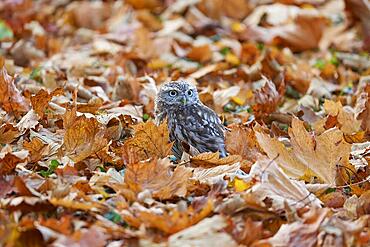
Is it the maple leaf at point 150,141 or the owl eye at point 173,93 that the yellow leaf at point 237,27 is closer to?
the owl eye at point 173,93

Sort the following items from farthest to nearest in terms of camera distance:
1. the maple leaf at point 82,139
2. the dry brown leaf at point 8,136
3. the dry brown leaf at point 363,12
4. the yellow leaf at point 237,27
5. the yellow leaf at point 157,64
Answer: the yellow leaf at point 237,27, the dry brown leaf at point 363,12, the yellow leaf at point 157,64, the dry brown leaf at point 8,136, the maple leaf at point 82,139

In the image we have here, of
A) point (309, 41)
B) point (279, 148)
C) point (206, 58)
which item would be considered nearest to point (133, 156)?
point (279, 148)

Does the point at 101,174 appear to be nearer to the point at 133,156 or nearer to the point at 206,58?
the point at 133,156

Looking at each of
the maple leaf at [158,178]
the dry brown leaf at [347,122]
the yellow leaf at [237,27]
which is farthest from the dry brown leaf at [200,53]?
the maple leaf at [158,178]

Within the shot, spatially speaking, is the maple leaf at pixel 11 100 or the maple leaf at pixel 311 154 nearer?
the maple leaf at pixel 311 154

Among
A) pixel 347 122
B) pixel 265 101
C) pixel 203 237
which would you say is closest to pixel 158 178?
pixel 203 237

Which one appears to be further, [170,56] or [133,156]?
[170,56]

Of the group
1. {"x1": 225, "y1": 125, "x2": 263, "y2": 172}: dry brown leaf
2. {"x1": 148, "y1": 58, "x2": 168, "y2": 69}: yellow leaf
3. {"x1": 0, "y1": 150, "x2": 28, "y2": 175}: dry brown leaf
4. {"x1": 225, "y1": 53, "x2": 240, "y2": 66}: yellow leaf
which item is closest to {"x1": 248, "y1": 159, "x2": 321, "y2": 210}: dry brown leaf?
{"x1": 225, "y1": 125, "x2": 263, "y2": 172}: dry brown leaf

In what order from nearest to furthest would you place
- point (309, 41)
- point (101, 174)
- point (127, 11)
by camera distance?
point (101, 174) → point (309, 41) → point (127, 11)
